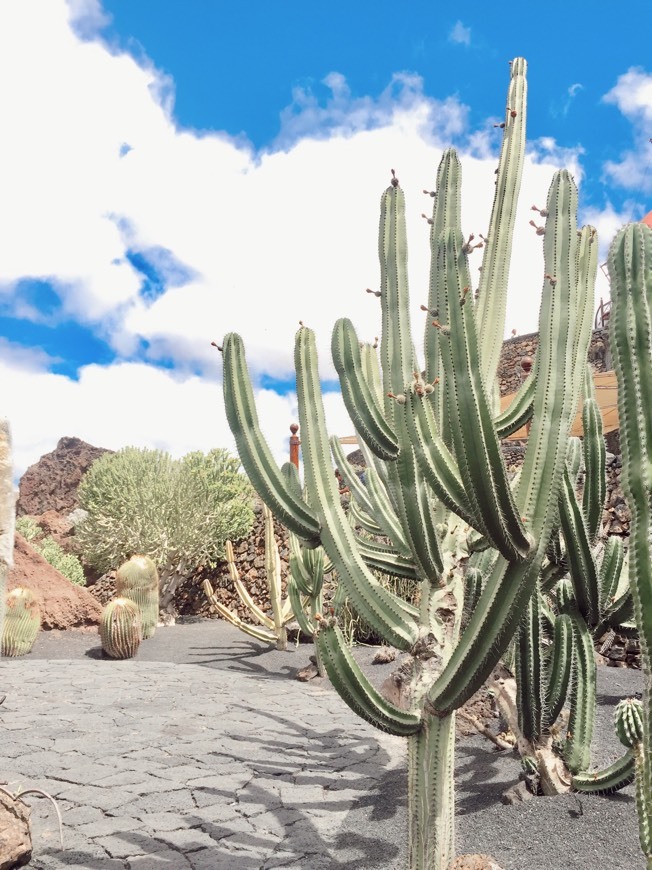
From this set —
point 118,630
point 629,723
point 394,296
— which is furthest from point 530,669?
point 118,630

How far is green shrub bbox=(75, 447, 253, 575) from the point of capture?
1306 cm

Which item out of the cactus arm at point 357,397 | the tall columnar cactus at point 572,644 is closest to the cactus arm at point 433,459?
the cactus arm at point 357,397

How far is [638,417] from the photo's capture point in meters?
2.04

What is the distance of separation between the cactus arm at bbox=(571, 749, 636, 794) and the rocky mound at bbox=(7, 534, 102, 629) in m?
9.26

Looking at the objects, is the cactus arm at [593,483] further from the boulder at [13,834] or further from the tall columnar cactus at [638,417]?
the boulder at [13,834]

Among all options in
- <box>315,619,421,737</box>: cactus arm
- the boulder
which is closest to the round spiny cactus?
<box>315,619,421,737</box>: cactus arm

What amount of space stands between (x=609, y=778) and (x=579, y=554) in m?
1.12

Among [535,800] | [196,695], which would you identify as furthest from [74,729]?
[535,800]

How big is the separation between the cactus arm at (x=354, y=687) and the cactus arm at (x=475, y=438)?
0.76 metres

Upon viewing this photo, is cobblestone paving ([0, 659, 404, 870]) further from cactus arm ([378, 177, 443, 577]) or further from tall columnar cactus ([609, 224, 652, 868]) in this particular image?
tall columnar cactus ([609, 224, 652, 868])

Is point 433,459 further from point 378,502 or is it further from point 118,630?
point 118,630

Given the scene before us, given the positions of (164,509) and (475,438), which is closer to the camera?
(475,438)

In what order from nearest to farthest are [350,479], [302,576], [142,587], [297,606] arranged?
[350,479] → [302,576] → [297,606] → [142,587]

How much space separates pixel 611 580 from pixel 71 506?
56.5ft
